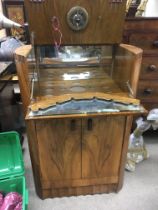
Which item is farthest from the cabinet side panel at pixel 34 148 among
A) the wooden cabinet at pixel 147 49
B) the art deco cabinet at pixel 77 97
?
the wooden cabinet at pixel 147 49

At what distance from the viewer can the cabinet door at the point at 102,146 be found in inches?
43.4

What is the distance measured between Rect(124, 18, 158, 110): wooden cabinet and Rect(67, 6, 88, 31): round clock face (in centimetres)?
46

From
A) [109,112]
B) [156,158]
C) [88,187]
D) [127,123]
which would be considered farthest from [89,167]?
[156,158]

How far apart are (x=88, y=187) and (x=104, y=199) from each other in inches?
5.0

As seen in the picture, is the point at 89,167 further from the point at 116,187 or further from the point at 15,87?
the point at 15,87

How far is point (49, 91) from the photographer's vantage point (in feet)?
3.79

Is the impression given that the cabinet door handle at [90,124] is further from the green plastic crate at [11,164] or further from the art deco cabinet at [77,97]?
the green plastic crate at [11,164]

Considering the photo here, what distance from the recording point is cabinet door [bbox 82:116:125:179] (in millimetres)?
1103

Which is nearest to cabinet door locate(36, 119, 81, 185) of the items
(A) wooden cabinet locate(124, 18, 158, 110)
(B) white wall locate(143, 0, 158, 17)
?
(A) wooden cabinet locate(124, 18, 158, 110)

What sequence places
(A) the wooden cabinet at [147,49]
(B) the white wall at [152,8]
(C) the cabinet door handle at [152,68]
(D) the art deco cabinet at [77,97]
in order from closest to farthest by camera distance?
(D) the art deco cabinet at [77,97], (A) the wooden cabinet at [147,49], (C) the cabinet door handle at [152,68], (B) the white wall at [152,8]

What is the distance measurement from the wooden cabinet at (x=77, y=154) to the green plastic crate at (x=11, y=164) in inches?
4.3

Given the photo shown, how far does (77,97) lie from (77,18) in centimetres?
43

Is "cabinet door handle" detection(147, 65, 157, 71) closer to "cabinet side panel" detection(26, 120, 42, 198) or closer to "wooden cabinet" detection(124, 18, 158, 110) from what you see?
"wooden cabinet" detection(124, 18, 158, 110)

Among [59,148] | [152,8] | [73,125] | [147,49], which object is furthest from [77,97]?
[152,8]
